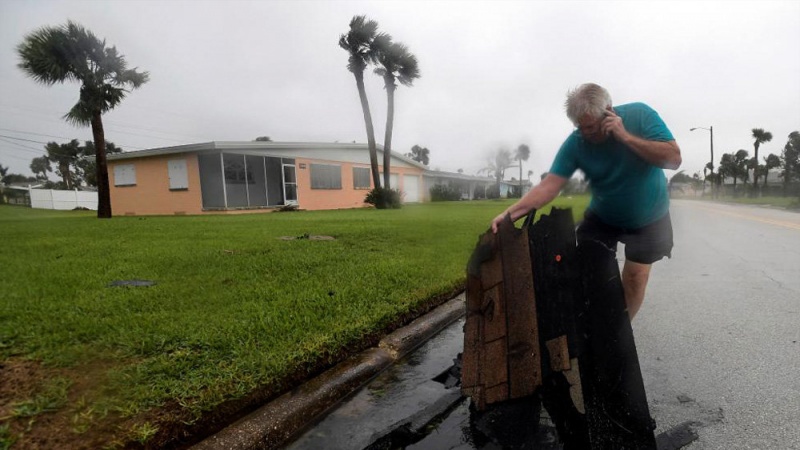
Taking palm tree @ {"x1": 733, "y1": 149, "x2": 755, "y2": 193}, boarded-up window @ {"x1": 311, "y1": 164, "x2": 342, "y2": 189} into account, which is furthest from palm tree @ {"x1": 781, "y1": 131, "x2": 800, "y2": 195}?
boarded-up window @ {"x1": 311, "y1": 164, "x2": 342, "y2": 189}

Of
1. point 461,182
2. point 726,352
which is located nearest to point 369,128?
point 726,352

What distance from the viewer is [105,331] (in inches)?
106

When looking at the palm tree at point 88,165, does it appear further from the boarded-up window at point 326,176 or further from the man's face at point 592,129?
the man's face at point 592,129

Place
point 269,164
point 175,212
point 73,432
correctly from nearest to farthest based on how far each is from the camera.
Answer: point 73,432 < point 175,212 < point 269,164

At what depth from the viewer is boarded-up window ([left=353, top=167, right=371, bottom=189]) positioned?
79.7 feet

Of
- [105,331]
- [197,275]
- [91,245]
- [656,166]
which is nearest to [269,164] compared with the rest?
[91,245]

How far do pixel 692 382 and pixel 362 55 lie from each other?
22.0 metres

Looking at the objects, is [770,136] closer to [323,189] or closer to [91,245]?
[323,189]

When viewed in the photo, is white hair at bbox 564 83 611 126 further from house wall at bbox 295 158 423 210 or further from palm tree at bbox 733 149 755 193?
palm tree at bbox 733 149 755 193

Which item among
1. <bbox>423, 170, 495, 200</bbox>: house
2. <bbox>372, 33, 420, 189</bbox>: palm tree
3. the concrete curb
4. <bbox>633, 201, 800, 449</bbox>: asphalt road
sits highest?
<bbox>372, 33, 420, 189</bbox>: palm tree

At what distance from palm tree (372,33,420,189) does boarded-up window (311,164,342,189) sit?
2.65 metres

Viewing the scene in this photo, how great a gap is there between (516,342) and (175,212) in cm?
2024

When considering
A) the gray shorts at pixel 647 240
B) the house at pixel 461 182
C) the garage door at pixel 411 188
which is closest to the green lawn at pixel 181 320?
the gray shorts at pixel 647 240

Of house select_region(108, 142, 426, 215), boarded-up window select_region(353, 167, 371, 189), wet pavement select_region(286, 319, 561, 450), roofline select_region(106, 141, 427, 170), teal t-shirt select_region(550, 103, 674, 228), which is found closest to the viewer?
wet pavement select_region(286, 319, 561, 450)
